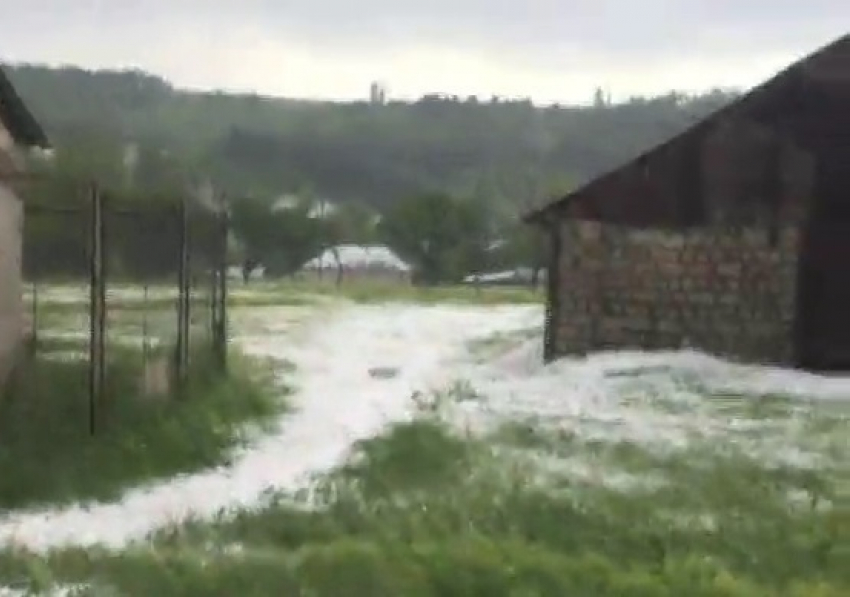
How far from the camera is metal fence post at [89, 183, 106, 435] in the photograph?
10.2 m

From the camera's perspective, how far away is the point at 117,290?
41.4ft

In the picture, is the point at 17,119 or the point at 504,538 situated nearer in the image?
the point at 504,538

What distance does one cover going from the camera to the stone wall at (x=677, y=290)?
A: 1875 cm

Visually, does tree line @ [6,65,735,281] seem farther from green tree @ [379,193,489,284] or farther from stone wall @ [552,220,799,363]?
stone wall @ [552,220,799,363]

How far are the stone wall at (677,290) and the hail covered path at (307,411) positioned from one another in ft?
7.15

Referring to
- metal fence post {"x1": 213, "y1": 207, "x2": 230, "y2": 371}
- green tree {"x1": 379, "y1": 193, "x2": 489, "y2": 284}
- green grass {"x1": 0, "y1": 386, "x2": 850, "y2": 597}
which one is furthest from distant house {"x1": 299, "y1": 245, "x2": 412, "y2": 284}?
green grass {"x1": 0, "y1": 386, "x2": 850, "y2": 597}

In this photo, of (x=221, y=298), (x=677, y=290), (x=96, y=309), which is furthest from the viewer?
(x=677, y=290)

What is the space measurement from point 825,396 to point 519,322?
15222 mm

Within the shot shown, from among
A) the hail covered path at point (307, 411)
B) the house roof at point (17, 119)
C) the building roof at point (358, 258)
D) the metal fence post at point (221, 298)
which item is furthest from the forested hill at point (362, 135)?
the metal fence post at point (221, 298)

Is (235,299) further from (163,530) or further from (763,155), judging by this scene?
(163,530)

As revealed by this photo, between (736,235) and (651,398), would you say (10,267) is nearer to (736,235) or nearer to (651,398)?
(651,398)

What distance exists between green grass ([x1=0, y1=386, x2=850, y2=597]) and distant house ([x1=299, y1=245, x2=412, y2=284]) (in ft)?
207

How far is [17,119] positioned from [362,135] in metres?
76.2

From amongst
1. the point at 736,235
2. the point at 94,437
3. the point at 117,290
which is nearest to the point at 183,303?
the point at 117,290
